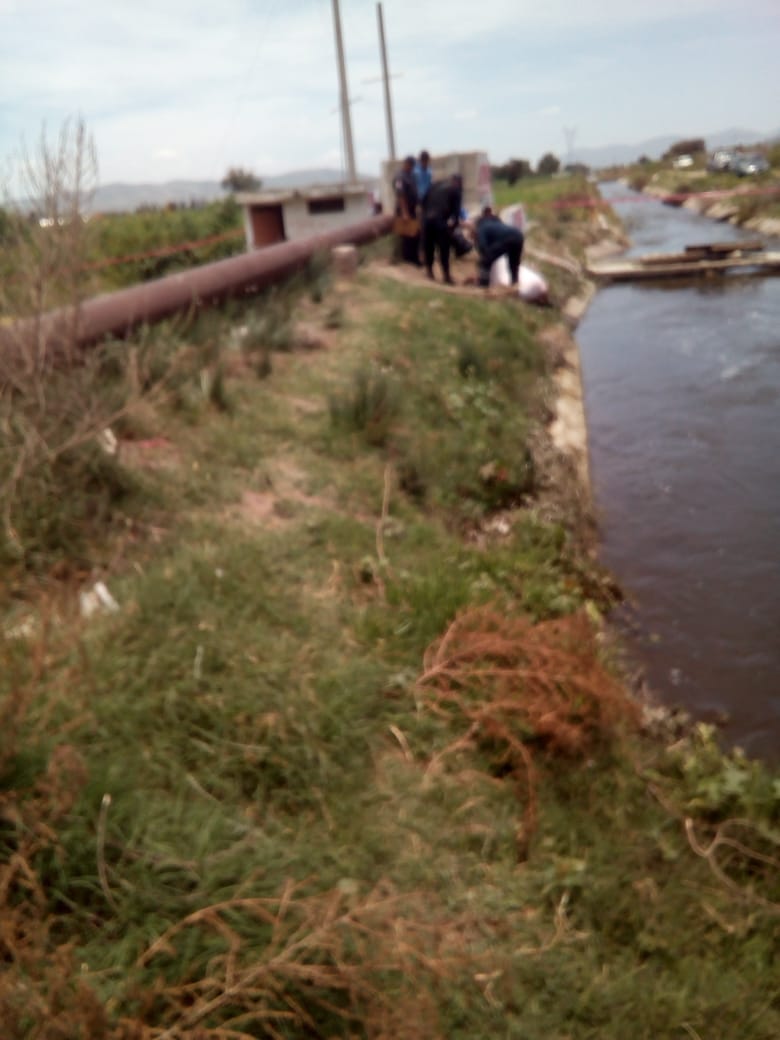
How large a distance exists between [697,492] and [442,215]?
5478 mm

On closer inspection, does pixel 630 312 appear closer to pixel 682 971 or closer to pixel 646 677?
pixel 646 677

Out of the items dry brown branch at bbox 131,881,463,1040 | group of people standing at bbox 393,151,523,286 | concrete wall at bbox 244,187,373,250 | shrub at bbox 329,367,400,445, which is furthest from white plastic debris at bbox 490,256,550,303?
dry brown branch at bbox 131,881,463,1040

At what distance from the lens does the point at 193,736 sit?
3158 millimetres

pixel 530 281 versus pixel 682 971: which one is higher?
pixel 530 281

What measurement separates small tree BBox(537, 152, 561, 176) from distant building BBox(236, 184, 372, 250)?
44.6 meters

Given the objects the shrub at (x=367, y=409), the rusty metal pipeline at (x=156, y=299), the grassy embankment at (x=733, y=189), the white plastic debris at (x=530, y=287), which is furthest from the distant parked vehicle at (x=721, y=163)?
the shrub at (x=367, y=409)

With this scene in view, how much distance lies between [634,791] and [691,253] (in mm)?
19028

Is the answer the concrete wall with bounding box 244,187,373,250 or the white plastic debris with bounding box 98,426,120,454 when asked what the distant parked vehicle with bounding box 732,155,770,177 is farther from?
the white plastic debris with bounding box 98,426,120,454

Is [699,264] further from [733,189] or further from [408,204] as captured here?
[733,189]

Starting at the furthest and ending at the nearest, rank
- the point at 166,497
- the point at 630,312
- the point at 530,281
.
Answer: the point at 630,312
the point at 530,281
the point at 166,497

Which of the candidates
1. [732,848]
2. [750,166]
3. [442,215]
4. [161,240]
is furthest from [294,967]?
[750,166]

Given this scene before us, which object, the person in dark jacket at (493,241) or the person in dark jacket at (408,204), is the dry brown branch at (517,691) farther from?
the person in dark jacket at (408,204)

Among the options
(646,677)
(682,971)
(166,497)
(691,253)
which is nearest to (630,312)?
(691,253)

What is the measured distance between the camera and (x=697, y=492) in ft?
27.6
